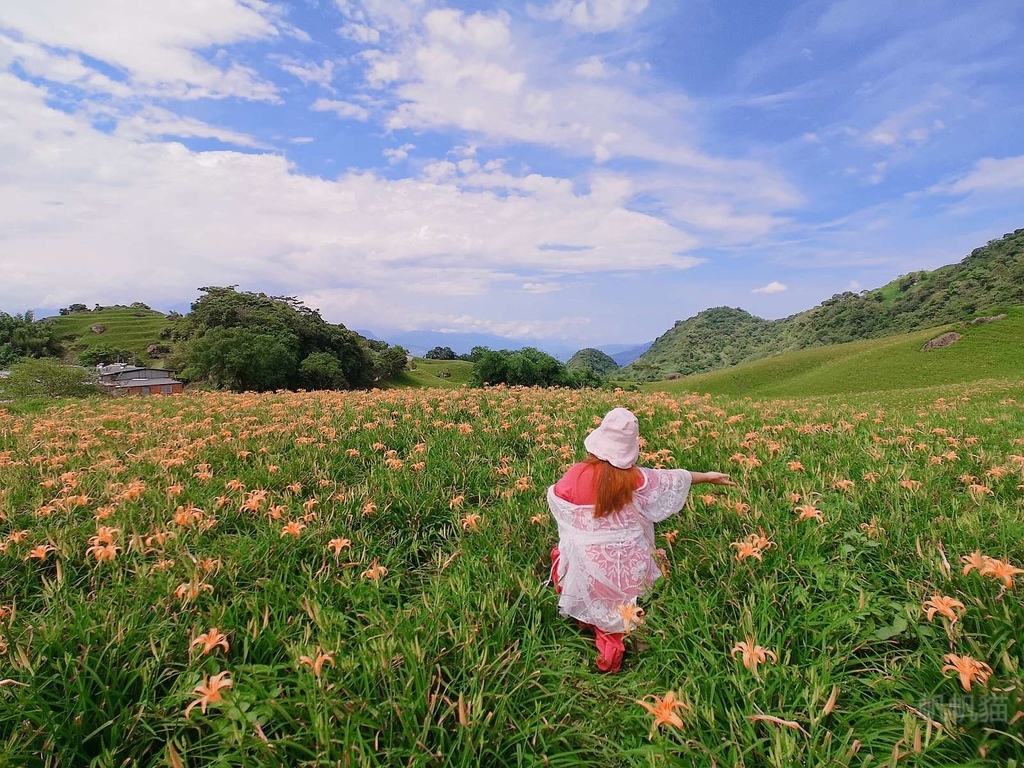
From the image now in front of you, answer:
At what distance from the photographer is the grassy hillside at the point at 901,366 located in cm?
3494

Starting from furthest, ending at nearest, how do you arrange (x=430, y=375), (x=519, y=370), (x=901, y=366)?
(x=430, y=375), (x=519, y=370), (x=901, y=366)

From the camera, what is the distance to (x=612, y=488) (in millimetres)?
3135

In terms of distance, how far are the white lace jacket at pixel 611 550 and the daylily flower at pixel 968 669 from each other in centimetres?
146

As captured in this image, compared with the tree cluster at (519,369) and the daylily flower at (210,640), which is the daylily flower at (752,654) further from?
the tree cluster at (519,369)

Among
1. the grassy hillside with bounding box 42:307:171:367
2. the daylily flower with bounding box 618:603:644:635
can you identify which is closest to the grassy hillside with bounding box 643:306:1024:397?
the daylily flower with bounding box 618:603:644:635

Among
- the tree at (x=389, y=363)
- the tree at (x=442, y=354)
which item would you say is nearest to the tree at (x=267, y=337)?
the tree at (x=389, y=363)

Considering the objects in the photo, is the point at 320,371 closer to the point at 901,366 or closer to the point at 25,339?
the point at 901,366

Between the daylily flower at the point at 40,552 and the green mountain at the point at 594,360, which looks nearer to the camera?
the daylily flower at the point at 40,552

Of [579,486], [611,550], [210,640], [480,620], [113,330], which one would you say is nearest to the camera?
[210,640]

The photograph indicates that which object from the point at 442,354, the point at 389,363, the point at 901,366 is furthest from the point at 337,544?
the point at 442,354

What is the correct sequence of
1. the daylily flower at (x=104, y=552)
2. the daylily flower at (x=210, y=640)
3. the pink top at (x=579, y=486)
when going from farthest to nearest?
1. the pink top at (x=579, y=486)
2. the daylily flower at (x=104, y=552)
3. the daylily flower at (x=210, y=640)

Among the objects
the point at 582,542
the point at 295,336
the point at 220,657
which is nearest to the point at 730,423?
the point at 582,542

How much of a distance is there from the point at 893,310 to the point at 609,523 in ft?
366

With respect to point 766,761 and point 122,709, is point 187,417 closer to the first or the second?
point 122,709
